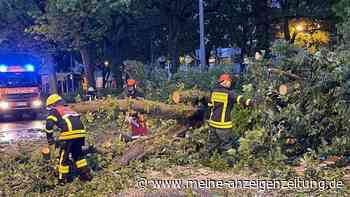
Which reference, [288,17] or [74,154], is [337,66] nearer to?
[74,154]

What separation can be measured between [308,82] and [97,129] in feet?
18.3

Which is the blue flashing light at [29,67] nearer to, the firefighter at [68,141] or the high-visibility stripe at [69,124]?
the firefighter at [68,141]

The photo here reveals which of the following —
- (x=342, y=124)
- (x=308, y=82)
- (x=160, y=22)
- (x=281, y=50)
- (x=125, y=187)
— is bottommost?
(x=125, y=187)

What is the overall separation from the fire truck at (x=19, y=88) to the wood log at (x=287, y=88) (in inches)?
559

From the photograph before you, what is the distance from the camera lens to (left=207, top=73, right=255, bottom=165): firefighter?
29.8 feet

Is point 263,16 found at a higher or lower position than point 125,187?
higher

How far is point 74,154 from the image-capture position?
818 cm

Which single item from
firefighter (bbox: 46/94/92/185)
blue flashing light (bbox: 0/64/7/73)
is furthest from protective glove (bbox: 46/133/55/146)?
blue flashing light (bbox: 0/64/7/73)

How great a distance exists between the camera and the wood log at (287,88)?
8859 mm

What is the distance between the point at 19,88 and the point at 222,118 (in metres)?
13.6

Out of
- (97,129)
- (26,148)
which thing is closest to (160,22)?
(97,129)

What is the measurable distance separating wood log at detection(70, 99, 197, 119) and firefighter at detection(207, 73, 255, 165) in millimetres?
564

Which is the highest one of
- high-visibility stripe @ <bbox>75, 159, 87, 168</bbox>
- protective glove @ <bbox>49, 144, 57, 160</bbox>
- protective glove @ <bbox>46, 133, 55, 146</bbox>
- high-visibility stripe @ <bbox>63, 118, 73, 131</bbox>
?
high-visibility stripe @ <bbox>63, 118, 73, 131</bbox>

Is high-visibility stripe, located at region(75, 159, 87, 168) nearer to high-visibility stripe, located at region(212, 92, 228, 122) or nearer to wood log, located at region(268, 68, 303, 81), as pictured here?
high-visibility stripe, located at region(212, 92, 228, 122)
